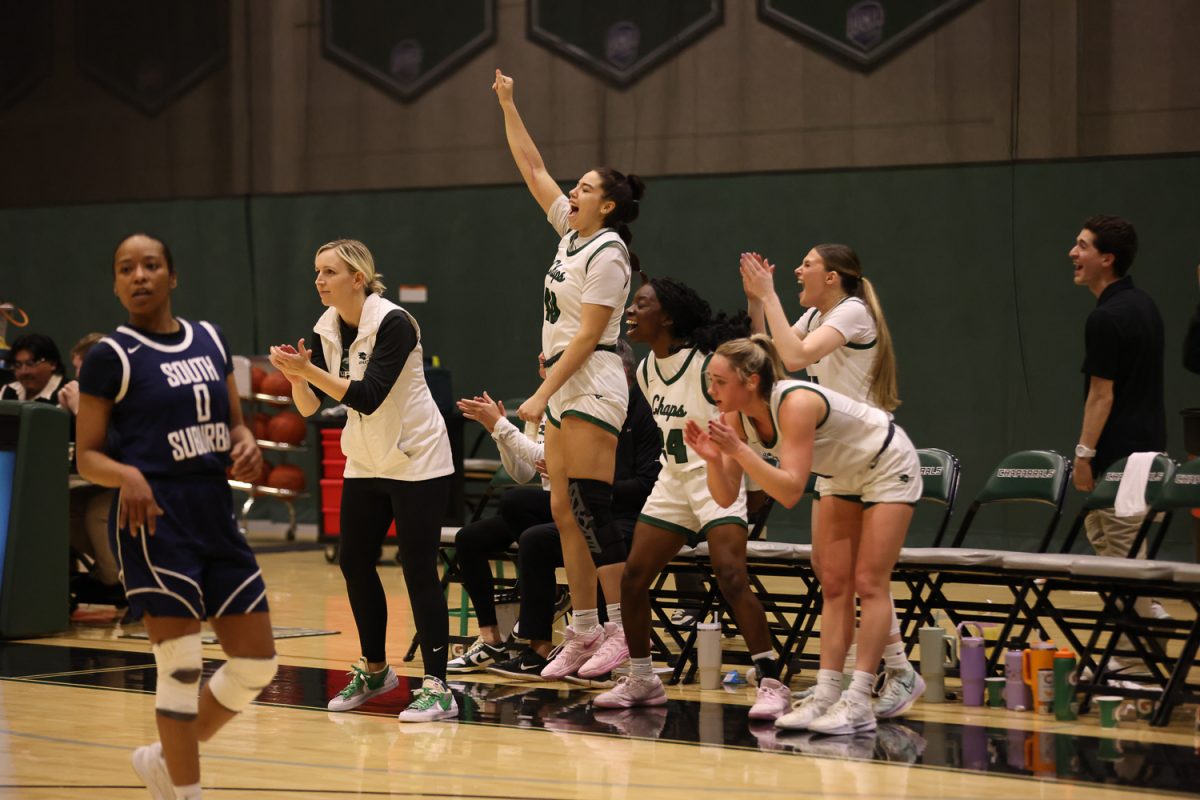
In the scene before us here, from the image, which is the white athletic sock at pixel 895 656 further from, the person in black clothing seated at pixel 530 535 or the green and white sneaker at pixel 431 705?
the green and white sneaker at pixel 431 705

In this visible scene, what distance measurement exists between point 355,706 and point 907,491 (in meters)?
2.15

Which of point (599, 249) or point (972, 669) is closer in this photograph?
point (972, 669)

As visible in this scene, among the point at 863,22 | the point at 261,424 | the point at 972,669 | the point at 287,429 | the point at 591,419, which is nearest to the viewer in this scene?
the point at 972,669

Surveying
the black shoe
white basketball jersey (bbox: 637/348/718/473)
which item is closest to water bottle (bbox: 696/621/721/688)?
the black shoe

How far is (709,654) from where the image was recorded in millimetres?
6117

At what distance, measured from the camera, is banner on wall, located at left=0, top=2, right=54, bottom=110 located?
14086 millimetres

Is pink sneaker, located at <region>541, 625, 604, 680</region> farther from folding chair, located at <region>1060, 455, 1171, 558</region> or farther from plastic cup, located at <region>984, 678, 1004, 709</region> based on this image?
folding chair, located at <region>1060, 455, 1171, 558</region>

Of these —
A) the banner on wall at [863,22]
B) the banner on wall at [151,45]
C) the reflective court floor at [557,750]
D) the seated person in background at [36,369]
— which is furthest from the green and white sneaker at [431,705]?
the banner on wall at [151,45]

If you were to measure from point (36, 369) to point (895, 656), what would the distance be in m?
5.12

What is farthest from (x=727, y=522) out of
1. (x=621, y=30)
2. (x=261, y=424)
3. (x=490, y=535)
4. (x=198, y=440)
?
(x=261, y=424)

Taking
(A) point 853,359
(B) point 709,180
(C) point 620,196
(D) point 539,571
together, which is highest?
(B) point 709,180

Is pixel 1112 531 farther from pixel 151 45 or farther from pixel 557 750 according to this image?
pixel 151 45

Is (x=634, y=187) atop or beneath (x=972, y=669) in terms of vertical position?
atop

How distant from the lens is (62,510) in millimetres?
7547
